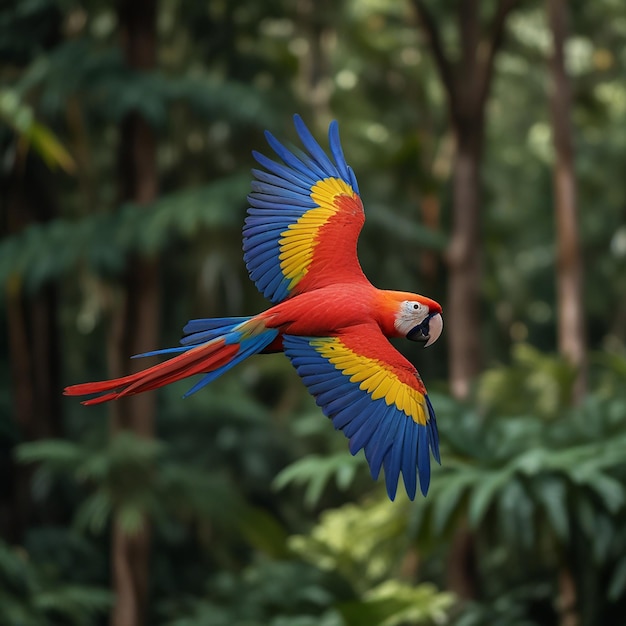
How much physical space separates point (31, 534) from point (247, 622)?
71.2 inches

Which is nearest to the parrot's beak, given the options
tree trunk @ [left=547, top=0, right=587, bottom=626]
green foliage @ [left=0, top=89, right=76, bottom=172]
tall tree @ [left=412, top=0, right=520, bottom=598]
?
green foliage @ [left=0, top=89, right=76, bottom=172]

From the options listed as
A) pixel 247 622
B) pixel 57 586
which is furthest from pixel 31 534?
pixel 247 622

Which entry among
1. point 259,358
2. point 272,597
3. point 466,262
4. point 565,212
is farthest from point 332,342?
point 259,358

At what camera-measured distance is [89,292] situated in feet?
20.5

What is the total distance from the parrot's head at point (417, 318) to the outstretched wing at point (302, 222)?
124mm

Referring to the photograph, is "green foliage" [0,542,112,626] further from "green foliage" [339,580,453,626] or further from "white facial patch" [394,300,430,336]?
"white facial patch" [394,300,430,336]

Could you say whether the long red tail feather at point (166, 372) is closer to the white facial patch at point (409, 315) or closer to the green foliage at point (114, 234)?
the white facial patch at point (409, 315)

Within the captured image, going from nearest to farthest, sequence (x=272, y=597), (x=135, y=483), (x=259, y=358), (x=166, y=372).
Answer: (x=166, y=372)
(x=272, y=597)
(x=135, y=483)
(x=259, y=358)

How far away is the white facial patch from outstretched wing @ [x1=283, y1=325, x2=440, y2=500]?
3 centimetres

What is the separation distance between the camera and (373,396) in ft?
4.14

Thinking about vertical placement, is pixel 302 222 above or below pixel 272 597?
above

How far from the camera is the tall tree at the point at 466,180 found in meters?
5.44

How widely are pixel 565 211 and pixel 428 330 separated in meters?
4.87

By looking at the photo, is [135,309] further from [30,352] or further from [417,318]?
[417,318]
